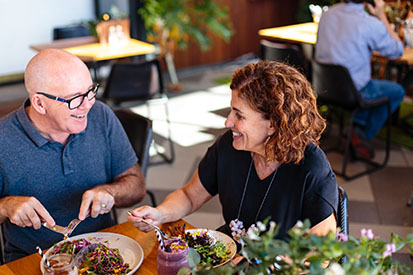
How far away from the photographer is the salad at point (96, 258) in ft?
4.71

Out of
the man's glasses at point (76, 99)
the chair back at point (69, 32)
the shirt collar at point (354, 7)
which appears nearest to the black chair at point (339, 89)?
the shirt collar at point (354, 7)

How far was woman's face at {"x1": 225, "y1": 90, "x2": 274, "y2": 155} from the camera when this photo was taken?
1652mm

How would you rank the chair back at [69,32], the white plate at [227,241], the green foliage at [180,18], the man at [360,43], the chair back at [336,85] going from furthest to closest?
the green foliage at [180,18] → the chair back at [69,32] → the man at [360,43] → the chair back at [336,85] → the white plate at [227,241]

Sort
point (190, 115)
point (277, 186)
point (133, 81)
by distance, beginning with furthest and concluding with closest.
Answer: point (190, 115), point (133, 81), point (277, 186)

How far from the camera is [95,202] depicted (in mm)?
1701

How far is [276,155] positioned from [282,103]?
0.18m

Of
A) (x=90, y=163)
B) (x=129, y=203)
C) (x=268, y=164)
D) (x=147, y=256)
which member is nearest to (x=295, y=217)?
(x=268, y=164)

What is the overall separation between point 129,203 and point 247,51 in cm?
580

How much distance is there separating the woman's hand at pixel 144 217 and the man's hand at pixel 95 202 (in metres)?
0.12

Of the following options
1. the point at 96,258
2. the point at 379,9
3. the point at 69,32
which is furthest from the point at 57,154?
the point at 69,32

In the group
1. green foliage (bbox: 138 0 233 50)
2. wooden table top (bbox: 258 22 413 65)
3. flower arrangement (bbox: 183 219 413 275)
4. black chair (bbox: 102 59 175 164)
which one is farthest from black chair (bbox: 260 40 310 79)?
flower arrangement (bbox: 183 219 413 275)

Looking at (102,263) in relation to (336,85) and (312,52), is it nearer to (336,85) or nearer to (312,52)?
(336,85)

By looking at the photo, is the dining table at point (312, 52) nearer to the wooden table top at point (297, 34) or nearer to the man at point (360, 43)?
the wooden table top at point (297, 34)

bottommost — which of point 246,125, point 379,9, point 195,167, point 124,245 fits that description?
point 195,167
